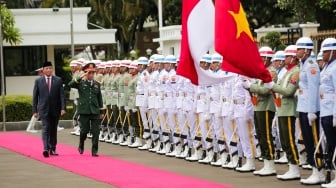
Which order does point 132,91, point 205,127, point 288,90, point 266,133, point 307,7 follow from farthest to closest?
1. point 307,7
2. point 132,91
3. point 205,127
4. point 266,133
5. point 288,90

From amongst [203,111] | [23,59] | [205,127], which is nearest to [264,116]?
[203,111]

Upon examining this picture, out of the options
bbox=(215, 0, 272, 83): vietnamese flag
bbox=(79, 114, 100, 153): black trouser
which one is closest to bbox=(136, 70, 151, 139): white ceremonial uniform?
bbox=(79, 114, 100, 153): black trouser

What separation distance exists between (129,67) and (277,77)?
8.26 metres

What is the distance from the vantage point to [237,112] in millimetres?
17625

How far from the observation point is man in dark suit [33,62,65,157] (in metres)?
22.2

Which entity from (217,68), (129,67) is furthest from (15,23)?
(217,68)

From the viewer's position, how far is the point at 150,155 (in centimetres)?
2220

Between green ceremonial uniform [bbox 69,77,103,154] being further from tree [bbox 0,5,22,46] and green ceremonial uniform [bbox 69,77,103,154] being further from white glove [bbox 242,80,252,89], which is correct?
tree [bbox 0,5,22,46]

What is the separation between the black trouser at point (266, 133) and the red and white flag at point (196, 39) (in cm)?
138

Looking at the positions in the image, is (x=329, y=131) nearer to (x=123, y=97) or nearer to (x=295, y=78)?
(x=295, y=78)

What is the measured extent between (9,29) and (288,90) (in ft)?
88.6

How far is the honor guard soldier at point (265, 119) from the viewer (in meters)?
16.8

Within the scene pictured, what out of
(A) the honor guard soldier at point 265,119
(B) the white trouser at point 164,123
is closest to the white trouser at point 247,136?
(A) the honor guard soldier at point 265,119

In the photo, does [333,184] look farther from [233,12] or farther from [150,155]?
[150,155]
